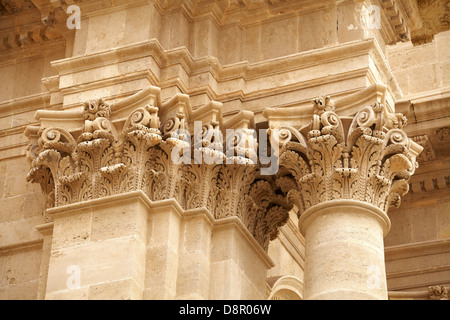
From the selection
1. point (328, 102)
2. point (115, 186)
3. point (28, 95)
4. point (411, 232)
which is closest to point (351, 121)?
point (328, 102)

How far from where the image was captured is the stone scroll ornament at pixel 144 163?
16266mm

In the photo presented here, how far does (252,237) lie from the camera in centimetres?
1678

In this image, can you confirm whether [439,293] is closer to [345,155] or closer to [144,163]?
[345,155]

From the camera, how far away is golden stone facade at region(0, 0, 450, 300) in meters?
15.7

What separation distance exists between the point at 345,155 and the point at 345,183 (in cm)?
36

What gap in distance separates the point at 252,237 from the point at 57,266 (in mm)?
2636

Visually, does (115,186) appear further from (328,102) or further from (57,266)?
(328,102)
